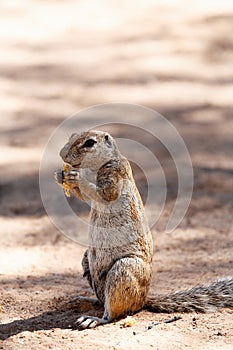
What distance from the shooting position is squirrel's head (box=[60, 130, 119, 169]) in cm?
457

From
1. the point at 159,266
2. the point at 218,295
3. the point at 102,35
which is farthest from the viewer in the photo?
the point at 102,35

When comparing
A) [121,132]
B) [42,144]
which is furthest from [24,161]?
[121,132]

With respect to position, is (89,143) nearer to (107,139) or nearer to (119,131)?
(107,139)

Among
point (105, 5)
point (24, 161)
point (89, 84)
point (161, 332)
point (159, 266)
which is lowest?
point (161, 332)

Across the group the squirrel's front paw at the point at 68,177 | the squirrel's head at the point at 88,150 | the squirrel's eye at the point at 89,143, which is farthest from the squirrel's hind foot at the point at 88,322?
the squirrel's eye at the point at 89,143

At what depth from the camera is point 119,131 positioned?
10.1 m

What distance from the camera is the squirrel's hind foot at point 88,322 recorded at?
4.50 m

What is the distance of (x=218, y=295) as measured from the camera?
4.84 meters

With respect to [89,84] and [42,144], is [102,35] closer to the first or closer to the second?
[89,84]

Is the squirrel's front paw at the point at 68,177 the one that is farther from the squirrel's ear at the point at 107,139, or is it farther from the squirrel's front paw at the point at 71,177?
the squirrel's ear at the point at 107,139

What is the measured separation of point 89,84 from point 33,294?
6707 millimetres

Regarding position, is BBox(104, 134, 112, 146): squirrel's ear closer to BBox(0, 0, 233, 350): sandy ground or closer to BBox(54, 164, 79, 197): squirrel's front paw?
BBox(54, 164, 79, 197): squirrel's front paw

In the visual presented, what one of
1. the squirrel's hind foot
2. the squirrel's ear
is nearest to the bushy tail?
the squirrel's hind foot

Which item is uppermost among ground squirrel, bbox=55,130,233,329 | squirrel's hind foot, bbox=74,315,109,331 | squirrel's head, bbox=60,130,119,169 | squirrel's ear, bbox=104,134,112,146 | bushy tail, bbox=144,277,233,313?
squirrel's ear, bbox=104,134,112,146
